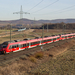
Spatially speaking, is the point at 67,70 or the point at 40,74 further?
the point at 67,70

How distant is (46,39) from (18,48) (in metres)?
16.8

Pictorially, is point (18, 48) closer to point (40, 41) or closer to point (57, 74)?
point (40, 41)

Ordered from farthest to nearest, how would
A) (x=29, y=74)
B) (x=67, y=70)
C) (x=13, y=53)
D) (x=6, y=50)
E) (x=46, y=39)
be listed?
1. (x=46, y=39)
2. (x=13, y=53)
3. (x=6, y=50)
4. (x=67, y=70)
5. (x=29, y=74)

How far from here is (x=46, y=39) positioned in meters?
46.0

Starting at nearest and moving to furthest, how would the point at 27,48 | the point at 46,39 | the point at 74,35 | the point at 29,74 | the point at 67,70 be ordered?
1. the point at 29,74
2. the point at 67,70
3. the point at 27,48
4. the point at 46,39
5. the point at 74,35

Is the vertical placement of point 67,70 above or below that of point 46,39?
below

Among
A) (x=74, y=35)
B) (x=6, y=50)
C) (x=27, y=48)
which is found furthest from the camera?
(x=74, y=35)

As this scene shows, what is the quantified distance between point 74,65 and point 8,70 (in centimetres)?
1392

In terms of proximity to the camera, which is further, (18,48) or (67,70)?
(18,48)

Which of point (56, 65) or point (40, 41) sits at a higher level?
point (40, 41)

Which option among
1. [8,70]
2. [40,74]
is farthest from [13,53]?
[40,74]

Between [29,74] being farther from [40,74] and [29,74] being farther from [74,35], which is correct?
[74,35]

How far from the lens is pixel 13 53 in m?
31.5

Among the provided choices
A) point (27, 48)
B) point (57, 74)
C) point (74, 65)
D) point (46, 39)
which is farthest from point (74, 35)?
point (57, 74)
